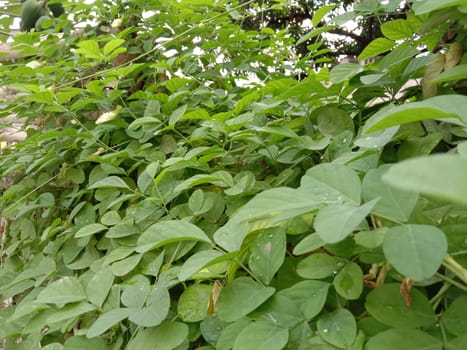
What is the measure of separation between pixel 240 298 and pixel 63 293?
0.22 metres

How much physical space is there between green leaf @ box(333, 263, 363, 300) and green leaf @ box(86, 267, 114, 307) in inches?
10.0

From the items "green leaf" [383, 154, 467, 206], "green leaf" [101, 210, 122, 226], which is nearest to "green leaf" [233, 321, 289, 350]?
"green leaf" [383, 154, 467, 206]

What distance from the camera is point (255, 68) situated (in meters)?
1.00

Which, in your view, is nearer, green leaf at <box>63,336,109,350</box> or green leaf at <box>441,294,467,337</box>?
green leaf at <box>441,294,467,337</box>

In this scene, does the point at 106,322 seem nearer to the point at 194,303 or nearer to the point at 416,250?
the point at 194,303

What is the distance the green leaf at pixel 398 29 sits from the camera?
500 mm

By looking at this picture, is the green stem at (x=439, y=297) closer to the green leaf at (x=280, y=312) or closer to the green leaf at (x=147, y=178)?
the green leaf at (x=280, y=312)

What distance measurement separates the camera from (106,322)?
0.38 m

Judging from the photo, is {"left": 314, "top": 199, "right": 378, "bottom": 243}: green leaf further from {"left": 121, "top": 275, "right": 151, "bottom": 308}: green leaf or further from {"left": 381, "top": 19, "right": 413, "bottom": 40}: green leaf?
{"left": 381, "top": 19, "right": 413, "bottom": 40}: green leaf

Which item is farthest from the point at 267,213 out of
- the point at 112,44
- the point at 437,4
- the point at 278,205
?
the point at 112,44

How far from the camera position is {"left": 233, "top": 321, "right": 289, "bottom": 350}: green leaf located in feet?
0.96

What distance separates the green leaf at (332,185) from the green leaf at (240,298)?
9 cm

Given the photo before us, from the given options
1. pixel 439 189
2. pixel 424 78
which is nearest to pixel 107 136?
pixel 424 78

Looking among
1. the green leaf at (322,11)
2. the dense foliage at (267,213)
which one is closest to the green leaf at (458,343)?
the dense foliage at (267,213)
